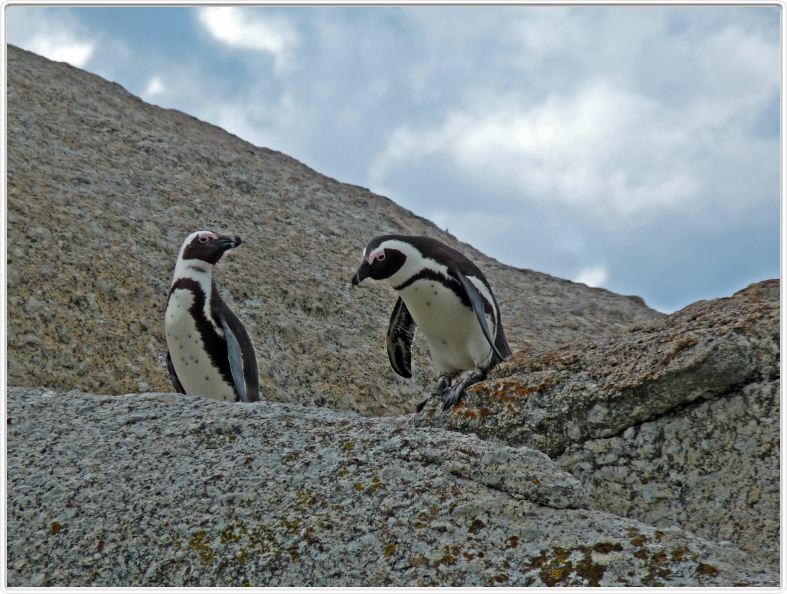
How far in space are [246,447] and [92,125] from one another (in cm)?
1074

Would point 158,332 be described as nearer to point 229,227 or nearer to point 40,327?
point 40,327

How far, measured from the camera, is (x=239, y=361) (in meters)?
7.48

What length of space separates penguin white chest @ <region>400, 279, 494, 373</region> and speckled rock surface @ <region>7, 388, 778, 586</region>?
221 cm

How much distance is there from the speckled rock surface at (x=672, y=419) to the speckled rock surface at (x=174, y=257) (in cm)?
431

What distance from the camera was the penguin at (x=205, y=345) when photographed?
297 inches

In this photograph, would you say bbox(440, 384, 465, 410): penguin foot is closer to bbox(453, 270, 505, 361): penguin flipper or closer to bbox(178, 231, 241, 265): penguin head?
bbox(453, 270, 505, 361): penguin flipper

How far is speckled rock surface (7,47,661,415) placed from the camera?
8.66 meters

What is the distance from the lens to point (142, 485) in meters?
4.11

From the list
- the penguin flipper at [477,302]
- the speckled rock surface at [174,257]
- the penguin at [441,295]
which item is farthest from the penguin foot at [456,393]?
the speckled rock surface at [174,257]

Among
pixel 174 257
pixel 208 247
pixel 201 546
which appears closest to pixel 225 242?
pixel 208 247

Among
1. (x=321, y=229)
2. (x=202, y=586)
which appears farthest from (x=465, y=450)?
(x=321, y=229)

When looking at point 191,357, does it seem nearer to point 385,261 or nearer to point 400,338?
point 400,338

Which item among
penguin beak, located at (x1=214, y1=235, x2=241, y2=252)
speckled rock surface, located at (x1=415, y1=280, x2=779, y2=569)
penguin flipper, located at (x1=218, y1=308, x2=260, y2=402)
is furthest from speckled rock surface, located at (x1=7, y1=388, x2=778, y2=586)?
penguin beak, located at (x1=214, y1=235, x2=241, y2=252)

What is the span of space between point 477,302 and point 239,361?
2.07 meters
